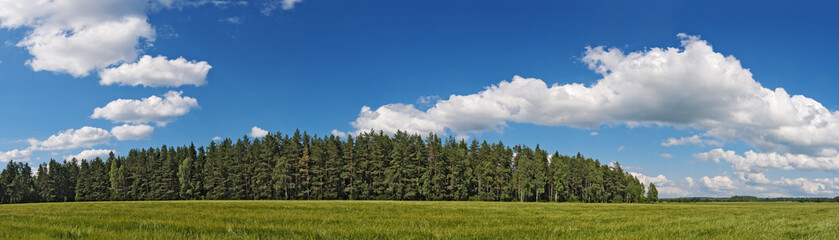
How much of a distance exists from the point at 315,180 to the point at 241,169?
19736 mm

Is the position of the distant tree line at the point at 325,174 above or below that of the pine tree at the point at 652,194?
above

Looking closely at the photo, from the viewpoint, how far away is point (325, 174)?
3509 inches

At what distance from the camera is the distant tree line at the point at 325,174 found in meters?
87.9

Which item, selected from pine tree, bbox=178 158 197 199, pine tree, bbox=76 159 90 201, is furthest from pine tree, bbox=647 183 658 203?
pine tree, bbox=76 159 90 201

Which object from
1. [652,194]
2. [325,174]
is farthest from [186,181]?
[652,194]

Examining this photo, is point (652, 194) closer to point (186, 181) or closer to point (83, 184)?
point (186, 181)

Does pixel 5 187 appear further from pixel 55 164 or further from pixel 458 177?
pixel 458 177

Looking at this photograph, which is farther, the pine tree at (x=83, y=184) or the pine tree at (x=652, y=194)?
the pine tree at (x=652, y=194)

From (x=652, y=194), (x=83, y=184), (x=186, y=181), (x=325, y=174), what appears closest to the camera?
(x=325, y=174)

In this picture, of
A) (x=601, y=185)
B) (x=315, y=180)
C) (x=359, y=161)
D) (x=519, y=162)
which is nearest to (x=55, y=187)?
(x=315, y=180)

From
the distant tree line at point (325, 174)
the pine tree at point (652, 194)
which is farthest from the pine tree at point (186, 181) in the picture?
the pine tree at point (652, 194)

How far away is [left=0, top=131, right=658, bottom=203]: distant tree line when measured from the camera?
87.9 m

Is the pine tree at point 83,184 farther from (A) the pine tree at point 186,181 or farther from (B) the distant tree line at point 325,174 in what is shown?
(A) the pine tree at point 186,181

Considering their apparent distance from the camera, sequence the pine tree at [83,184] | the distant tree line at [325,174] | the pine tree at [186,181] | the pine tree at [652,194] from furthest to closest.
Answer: the pine tree at [652,194] < the pine tree at [83,184] < the pine tree at [186,181] < the distant tree line at [325,174]
